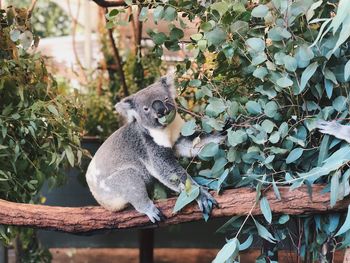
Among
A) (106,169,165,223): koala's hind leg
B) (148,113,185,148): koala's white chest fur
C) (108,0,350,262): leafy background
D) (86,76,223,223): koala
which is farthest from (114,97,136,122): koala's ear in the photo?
(108,0,350,262): leafy background

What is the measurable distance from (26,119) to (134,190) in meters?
0.67

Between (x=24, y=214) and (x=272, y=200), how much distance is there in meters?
0.90

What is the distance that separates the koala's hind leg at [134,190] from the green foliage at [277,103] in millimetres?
209

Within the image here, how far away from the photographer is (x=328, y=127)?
56.1 inches

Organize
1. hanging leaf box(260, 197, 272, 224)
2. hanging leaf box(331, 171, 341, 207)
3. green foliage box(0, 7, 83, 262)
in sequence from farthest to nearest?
green foliage box(0, 7, 83, 262)
hanging leaf box(260, 197, 272, 224)
hanging leaf box(331, 171, 341, 207)

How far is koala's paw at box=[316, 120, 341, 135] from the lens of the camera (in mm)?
1416

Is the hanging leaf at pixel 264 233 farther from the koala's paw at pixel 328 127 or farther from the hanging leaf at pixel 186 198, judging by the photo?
the koala's paw at pixel 328 127

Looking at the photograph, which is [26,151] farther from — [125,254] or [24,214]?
[125,254]

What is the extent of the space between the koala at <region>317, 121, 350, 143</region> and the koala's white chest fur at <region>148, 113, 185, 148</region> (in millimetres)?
645

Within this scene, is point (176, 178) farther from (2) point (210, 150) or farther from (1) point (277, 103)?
(1) point (277, 103)

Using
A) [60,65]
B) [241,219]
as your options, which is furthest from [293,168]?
[60,65]

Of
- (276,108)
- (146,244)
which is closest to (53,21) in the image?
(146,244)

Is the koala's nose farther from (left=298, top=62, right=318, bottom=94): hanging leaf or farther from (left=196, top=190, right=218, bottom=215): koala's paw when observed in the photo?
(left=298, top=62, right=318, bottom=94): hanging leaf

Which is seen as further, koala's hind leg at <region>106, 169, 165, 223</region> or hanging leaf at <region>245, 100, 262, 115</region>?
koala's hind leg at <region>106, 169, 165, 223</region>
